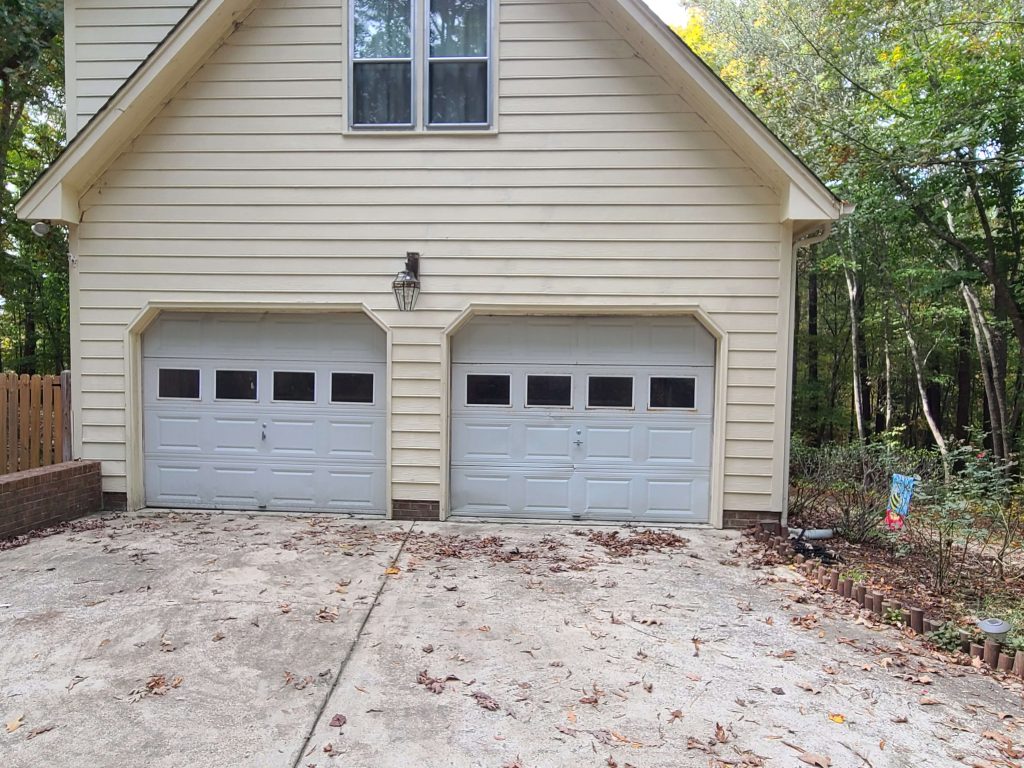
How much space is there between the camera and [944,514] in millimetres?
4707

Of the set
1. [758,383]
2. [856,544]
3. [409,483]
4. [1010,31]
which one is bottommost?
[856,544]

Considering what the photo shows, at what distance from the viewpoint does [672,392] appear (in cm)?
647

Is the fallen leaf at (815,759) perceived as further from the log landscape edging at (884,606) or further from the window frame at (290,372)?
the window frame at (290,372)

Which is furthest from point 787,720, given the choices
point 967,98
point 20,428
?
point 967,98

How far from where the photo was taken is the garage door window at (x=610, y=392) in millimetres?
6504

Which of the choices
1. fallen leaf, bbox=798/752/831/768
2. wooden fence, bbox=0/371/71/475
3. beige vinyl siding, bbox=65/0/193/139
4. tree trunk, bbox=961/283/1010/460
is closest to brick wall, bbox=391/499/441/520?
wooden fence, bbox=0/371/71/475

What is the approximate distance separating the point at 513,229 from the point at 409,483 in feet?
9.78

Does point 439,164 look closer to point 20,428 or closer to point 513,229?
point 513,229

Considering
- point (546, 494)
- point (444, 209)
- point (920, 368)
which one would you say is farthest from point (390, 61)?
point (920, 368)

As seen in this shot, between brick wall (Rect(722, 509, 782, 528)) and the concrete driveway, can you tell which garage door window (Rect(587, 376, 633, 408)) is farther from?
the concrete driveway

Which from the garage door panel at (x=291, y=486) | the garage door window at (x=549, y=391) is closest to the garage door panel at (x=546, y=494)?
the garage door window at (x=549, y=391)

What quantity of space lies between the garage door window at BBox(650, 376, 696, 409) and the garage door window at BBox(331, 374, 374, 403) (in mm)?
3167

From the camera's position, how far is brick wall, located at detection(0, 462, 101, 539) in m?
5.57

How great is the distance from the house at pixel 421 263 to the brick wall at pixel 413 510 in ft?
0.11
